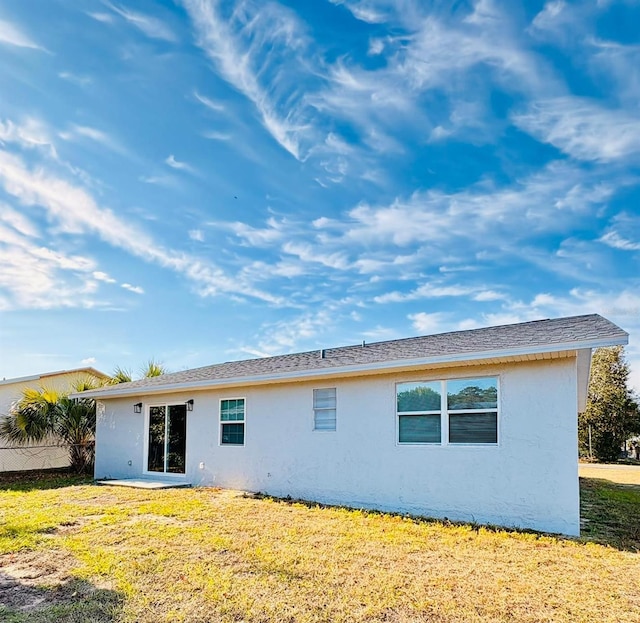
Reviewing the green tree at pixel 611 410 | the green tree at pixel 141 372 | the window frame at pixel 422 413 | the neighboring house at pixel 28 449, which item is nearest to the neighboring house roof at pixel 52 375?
the neighboring house at pixel 28 449

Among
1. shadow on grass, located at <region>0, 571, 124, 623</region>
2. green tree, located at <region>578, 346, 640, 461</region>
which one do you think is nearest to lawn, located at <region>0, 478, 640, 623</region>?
shadow on grass, located at <region>0, 571, 124, 623</region>

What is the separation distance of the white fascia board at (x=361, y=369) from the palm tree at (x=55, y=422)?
274 cm

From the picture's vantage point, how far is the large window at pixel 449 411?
26.2 feet

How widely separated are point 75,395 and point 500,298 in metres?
12.7

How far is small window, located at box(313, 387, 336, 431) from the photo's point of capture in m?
9.92

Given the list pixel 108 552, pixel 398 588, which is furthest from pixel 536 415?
pixel 108 552

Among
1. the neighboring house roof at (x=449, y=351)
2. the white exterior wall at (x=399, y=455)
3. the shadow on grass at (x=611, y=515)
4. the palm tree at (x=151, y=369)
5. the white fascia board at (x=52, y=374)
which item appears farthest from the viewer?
the palm tree at (x=151, y=369)

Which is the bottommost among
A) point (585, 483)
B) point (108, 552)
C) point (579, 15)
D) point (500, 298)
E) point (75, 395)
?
point (585, 483)

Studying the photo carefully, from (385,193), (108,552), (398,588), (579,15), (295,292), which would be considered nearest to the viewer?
(398,588)

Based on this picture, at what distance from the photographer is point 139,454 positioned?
546 inches

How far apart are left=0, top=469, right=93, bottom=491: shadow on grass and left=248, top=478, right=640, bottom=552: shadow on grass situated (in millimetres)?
5851

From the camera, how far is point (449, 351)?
818 cm

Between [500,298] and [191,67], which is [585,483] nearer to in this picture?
[500,298]

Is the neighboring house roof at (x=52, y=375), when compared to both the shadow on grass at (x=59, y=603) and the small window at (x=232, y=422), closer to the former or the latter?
the small window at (x=232, y=422)
